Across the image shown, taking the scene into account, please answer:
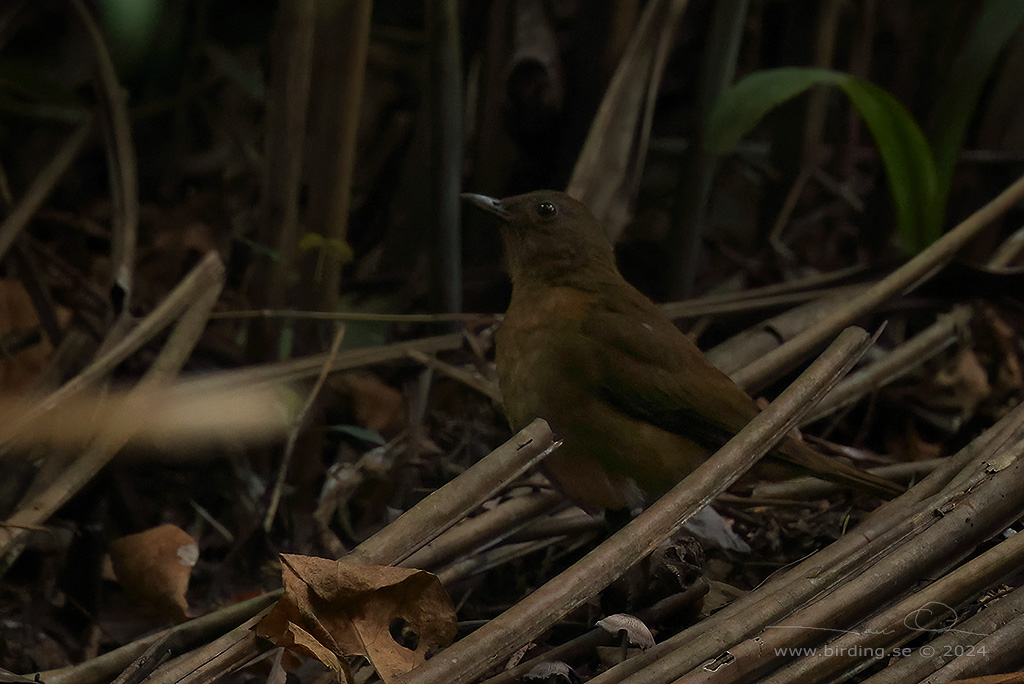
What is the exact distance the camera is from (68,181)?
3.55 metres

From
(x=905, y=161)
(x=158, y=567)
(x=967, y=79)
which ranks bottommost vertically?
(x=158, y=567)

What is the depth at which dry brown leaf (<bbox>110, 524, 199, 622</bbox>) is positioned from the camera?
6.56ft

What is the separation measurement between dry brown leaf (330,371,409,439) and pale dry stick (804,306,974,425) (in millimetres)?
1103

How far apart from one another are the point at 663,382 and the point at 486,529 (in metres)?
0.46

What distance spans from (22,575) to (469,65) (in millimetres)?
1984

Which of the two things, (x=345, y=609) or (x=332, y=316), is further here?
(x=332, y=316)

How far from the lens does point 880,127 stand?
2842mm

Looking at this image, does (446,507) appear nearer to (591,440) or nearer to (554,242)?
(591,440)

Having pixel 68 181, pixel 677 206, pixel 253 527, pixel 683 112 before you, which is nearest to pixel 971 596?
pixel 253 527

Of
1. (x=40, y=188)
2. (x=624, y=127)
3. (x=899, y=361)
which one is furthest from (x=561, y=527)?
(x=40, y=188)

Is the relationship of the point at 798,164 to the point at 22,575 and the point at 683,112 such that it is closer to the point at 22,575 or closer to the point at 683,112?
the point at 683,112

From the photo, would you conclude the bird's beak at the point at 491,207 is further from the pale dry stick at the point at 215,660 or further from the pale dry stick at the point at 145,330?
the pale dry stick at the point at 215,660

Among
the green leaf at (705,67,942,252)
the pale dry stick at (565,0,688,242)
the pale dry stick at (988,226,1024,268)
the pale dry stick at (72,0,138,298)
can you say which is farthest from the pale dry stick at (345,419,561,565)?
the pale dry stick at (988,226,1024,268)

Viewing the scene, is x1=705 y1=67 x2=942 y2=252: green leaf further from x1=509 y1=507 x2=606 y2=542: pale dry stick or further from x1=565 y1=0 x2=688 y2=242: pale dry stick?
x1=509 y1=507 x2=606 y2=542: pale dry stick
